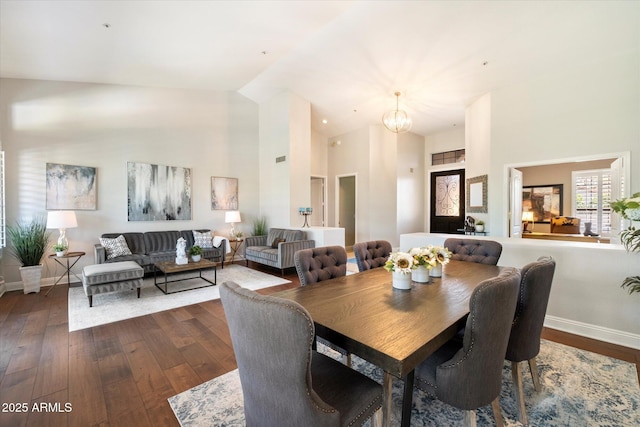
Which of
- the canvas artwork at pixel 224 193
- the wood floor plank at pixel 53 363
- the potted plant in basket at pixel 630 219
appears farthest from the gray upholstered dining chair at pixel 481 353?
the canvas artwork at pixel 224 193

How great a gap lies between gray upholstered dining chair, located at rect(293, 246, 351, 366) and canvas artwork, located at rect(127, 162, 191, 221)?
4.76m

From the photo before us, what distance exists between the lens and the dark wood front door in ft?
25.5

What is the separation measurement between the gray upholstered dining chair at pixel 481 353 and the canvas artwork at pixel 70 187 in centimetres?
599

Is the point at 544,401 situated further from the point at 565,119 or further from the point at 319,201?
the point at 319,201

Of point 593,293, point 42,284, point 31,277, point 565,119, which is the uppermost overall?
point 565,119

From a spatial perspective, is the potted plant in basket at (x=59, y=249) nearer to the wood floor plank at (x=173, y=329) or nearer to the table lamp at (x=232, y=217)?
the wood floor plank at (x=173, y=329)

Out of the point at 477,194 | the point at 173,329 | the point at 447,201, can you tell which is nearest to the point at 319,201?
the point at 447,201

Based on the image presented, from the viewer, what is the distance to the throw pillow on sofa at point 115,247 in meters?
4.57

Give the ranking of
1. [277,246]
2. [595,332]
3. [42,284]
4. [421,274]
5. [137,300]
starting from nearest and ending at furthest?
[421,274] → [595,332] → [137,300] → [42,284] → [277,246]

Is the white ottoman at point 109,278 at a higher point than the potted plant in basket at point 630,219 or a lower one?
lower

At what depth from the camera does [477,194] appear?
5668mm

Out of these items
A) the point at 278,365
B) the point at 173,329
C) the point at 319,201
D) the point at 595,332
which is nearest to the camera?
the point at 278,365

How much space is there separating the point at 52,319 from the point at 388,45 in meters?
5.71

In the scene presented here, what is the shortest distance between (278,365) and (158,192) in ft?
18.9
